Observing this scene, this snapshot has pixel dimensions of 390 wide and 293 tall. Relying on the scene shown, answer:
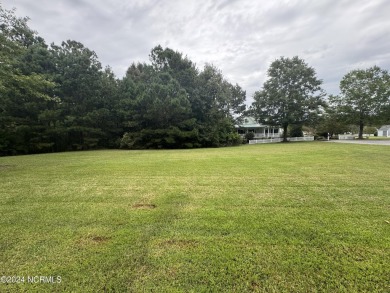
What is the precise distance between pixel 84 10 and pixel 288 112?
26658 mm

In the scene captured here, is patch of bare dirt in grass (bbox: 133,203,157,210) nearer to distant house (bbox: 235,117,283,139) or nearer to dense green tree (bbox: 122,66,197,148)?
dense green tree (bbox: 122,66,197,148)

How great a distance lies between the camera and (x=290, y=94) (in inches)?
1099

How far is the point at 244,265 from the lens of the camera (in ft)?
6.44

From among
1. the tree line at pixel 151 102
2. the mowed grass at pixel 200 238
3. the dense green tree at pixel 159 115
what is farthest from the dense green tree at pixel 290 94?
the mowed grass at pixel 200 238

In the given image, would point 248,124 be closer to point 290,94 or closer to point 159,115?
point 290,94

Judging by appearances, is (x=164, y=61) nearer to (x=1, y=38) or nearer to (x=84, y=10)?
(x=84, y=10)

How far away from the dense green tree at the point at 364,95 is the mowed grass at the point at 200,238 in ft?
101

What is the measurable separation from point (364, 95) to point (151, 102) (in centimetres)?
2981

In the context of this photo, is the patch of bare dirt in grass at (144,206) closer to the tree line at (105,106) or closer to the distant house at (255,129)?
the tree line at (105,106)

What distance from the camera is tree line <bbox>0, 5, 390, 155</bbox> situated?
58.3 ft


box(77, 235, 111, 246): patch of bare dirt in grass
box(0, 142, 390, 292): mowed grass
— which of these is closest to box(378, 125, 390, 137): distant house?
box(0, 142, 390, 292): mowed grass

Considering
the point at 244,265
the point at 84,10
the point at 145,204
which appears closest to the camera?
the point at 244,265

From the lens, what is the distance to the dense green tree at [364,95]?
2600 centimetres

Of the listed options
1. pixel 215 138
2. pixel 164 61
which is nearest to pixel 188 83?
pixel 164 61
